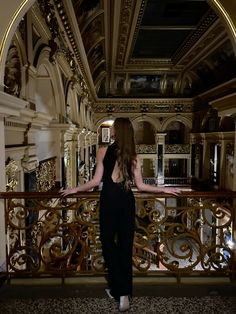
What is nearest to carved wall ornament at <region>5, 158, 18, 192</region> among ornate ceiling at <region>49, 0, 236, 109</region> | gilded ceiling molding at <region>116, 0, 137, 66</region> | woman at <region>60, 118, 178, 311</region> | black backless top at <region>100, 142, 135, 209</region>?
woman at <region>60, 118, 178, 311</region>

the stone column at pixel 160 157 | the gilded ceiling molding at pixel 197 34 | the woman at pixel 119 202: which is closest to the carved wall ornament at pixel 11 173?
the woman at pixel 119 202

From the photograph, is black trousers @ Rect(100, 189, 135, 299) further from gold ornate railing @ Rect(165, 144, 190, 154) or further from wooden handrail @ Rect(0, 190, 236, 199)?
gold ornate railing @ Rect(165, 144, 190, 154)

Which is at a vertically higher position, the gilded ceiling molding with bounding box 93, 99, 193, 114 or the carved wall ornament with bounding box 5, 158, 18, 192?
the gilded ceiling molding with bounding box 93, 99, 193, 114

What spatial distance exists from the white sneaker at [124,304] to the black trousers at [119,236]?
0.11 feet

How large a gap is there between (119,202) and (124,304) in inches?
33.7

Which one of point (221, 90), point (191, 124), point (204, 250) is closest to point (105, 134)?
point (191, 124)

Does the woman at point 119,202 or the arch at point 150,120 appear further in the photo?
the arch at point 150,120

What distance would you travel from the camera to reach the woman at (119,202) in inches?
94.2

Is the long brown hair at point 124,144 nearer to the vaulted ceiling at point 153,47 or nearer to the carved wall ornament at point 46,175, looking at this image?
the carved wall ornament at point 46,175

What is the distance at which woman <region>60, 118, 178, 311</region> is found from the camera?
2393 mm

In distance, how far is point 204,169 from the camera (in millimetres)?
16219

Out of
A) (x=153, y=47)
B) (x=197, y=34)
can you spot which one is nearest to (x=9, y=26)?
(x=197, y=34)

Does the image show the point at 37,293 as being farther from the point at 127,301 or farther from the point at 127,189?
the point at 127,189

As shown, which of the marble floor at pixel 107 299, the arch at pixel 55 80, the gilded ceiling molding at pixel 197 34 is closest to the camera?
the marble floor at pixel 107 299
